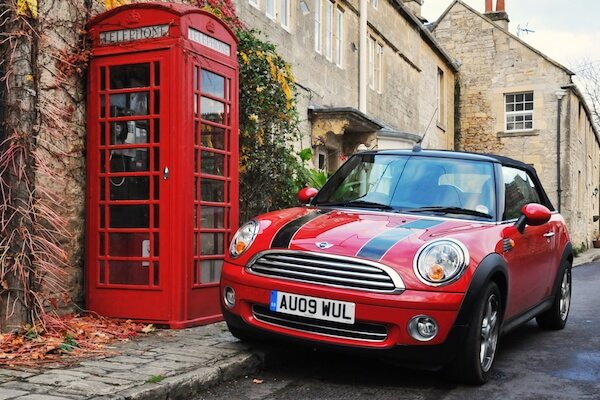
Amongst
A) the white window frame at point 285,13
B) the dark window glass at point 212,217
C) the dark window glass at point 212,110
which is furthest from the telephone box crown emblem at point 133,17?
the white window frame at point 285,13

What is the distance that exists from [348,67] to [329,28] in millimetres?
1171

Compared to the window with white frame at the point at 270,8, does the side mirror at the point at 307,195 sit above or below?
below

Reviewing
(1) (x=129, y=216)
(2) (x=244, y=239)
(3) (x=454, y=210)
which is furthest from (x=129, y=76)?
(3) (x=454, y=210)

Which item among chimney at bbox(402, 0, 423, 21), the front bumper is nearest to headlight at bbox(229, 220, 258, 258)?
the front bumper

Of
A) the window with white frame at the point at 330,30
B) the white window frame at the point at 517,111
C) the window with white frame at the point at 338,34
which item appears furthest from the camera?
the white window frame at the point at 517,111

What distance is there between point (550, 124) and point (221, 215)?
22.5 meters

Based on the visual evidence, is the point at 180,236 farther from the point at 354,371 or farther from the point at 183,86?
the point at 354,371

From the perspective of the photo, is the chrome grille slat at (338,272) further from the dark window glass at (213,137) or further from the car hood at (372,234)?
the dark window glass at (213,137)

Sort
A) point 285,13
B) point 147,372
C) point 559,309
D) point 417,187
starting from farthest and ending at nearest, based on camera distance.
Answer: point 285,13 → point 559,309 → point 417,187 → point 147,372

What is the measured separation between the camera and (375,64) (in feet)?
56.2

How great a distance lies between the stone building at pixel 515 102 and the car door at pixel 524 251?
2101 centimetres

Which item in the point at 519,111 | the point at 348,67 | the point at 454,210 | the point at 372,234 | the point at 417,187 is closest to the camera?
the point at 372,234

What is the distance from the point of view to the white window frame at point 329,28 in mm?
13930

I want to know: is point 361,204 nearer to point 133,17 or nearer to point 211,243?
point 211,243
